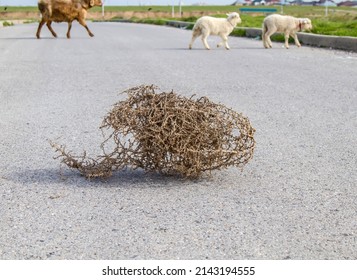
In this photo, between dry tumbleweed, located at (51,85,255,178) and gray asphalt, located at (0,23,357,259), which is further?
dry tumbleweed, located at (51,85,255,178)

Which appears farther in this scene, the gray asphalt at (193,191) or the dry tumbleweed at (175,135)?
the dry tumbleweed at (175,135)

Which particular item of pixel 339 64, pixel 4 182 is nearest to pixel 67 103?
pixel 4 182

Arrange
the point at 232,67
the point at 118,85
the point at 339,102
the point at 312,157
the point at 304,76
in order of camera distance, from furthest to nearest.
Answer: the point at 232,67
the point at 304,76
the point at 118,85
the point at 339,102
the point at 312,157

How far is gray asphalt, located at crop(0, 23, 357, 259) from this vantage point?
359cm

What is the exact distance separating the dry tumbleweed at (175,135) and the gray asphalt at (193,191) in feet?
0.41

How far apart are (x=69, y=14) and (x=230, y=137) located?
19.7 meters

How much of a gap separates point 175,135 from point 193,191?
36 cm

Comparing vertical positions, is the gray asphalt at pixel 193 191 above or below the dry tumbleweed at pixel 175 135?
below

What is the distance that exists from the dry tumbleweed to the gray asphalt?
12 cm

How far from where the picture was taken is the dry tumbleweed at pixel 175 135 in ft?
15.2

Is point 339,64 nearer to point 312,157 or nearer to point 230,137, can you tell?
point 312,157

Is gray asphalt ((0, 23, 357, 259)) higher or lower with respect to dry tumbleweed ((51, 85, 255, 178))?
lower

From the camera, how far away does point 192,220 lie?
399 cm

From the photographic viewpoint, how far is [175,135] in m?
4.57
